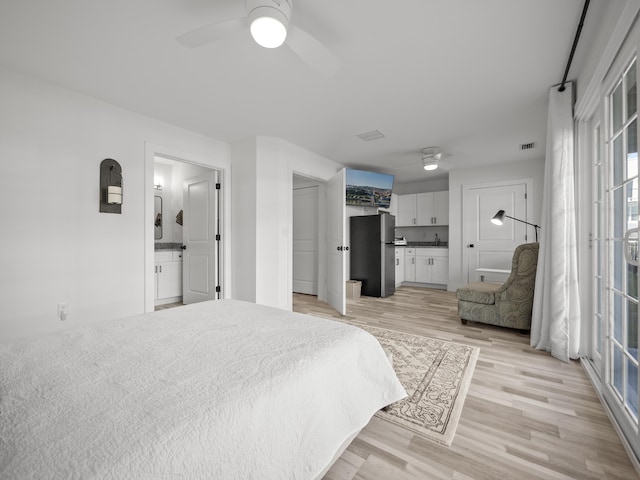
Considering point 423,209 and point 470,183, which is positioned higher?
Result: point 470,183

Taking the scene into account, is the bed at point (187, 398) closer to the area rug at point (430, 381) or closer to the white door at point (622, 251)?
the area rug at point (430, 381)

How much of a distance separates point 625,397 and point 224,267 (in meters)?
3.67

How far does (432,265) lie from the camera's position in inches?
232

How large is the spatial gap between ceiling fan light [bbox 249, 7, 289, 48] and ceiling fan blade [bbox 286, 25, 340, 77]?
65 millimetres

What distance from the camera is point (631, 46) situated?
1.45 meters

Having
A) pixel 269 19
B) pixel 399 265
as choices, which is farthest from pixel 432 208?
pixel 269 19

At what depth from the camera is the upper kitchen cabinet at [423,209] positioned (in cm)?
596

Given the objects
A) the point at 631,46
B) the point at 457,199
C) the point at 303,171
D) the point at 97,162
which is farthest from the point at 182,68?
the point at 457,199

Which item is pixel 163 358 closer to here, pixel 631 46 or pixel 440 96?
pixel 631 46

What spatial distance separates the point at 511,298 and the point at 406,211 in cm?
357

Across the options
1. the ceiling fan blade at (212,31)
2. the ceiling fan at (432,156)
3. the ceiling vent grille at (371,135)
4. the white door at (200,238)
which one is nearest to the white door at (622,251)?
the ceiling fan blade at (212,31)

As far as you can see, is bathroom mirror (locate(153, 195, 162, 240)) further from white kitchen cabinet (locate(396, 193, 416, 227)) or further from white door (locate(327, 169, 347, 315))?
white kitchen cabinet (locate(396, 193, 416, 227))

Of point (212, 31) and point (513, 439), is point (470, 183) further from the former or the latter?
point (212, 31)

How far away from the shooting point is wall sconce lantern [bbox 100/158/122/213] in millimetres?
2670
